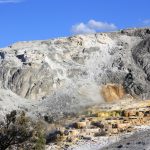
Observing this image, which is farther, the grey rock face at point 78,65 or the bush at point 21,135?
the grey rock face at point 78,65

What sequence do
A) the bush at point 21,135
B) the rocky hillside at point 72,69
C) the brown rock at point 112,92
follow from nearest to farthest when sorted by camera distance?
the bush at point 21,135, the rocky hillside at point 72,69, the brown rock at point 112,92

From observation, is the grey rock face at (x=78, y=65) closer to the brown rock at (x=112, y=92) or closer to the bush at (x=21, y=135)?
the brown rock at (x=112, y=92)

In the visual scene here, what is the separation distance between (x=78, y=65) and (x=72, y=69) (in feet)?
3.19

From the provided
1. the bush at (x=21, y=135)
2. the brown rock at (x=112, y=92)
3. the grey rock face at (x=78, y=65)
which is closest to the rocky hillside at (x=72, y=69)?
the grey rock face at (x=78, y=65)

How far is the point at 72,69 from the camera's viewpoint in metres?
57.0

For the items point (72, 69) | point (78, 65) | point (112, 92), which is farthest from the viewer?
point (78, 65)

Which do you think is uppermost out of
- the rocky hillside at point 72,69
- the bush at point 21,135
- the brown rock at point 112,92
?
the rocky hillside at point 72,69

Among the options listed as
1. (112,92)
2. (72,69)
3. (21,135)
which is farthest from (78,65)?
(21,135)

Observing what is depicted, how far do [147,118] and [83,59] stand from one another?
51.5ft

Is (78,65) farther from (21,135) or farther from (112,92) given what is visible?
(21,135)

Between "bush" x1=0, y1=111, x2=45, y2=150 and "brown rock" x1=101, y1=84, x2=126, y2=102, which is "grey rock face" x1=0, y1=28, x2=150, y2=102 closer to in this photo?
"brown rock" x1=101, y1=84, x2=126, y2=102

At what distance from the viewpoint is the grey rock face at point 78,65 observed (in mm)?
54969

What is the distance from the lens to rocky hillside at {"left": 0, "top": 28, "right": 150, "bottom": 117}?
174ft

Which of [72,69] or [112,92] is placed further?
[72,69]
